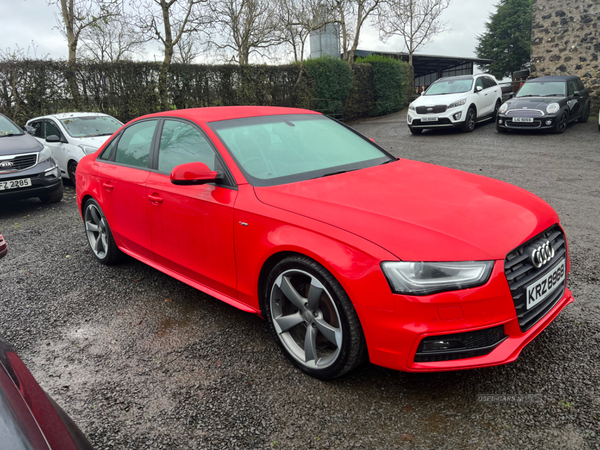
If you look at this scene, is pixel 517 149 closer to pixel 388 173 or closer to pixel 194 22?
pixel 388 173

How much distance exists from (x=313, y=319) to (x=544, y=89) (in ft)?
45.2

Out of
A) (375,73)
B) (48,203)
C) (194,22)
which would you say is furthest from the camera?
(375,73)

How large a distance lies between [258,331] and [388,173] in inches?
57.9

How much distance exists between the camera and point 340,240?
7.77ft

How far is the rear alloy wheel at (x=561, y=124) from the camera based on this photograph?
12836mm

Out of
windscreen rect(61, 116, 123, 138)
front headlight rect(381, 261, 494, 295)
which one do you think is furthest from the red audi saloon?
windscreen rect(61, 116, 123, 138)

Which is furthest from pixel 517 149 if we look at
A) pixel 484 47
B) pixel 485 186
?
pixel 484 47

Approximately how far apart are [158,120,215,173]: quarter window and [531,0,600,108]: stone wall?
18.4m

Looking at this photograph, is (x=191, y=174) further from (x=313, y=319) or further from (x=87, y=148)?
(x=87, y=148)

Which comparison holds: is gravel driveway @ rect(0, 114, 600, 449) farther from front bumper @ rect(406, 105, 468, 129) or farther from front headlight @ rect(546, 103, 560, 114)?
front bumper @ rect(406, 105, 468, 129)

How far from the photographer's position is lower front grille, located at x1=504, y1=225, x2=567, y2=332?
2.29m

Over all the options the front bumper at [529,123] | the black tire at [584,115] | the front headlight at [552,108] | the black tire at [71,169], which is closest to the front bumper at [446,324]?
the black tire at [71,169]

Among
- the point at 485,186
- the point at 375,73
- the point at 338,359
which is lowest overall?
the point at 338,359

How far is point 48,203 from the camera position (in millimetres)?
8312
